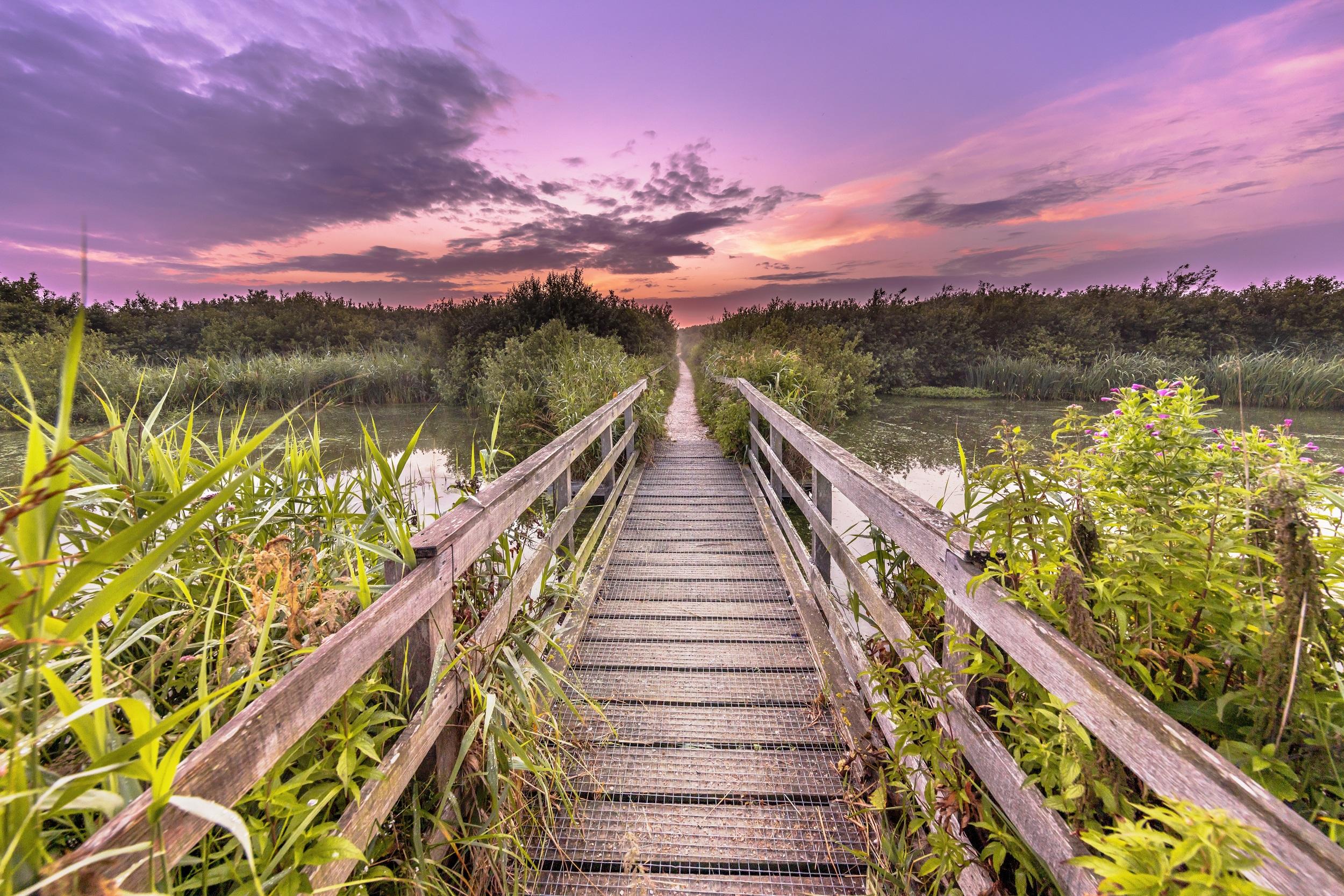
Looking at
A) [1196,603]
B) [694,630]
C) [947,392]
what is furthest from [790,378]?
[947,392]

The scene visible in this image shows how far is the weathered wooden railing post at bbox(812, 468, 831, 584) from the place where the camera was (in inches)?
134

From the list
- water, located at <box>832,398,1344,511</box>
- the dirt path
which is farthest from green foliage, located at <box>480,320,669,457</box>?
water, located at <box>832,398,1344,511</box>

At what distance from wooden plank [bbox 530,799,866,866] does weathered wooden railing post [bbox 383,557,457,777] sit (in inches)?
25.2

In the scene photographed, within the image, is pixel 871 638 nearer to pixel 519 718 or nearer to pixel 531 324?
pixel 519 718

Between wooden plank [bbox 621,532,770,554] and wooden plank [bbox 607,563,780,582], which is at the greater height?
wooden plank [bbox 621,532,770,554]

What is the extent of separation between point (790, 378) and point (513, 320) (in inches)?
411

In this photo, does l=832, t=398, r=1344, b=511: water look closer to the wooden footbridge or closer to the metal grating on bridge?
the metal grating on bridge

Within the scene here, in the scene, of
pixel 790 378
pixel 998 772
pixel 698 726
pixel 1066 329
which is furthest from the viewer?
pixel 1066 329

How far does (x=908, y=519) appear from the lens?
1.83 m

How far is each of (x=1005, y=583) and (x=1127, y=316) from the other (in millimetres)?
23933

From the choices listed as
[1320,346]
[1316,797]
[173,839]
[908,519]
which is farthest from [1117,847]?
[1320,346]

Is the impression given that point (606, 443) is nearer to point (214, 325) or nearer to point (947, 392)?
point (947, 392)

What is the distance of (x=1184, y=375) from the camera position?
32.5 ft

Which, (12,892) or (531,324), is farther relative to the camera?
(531,324)
